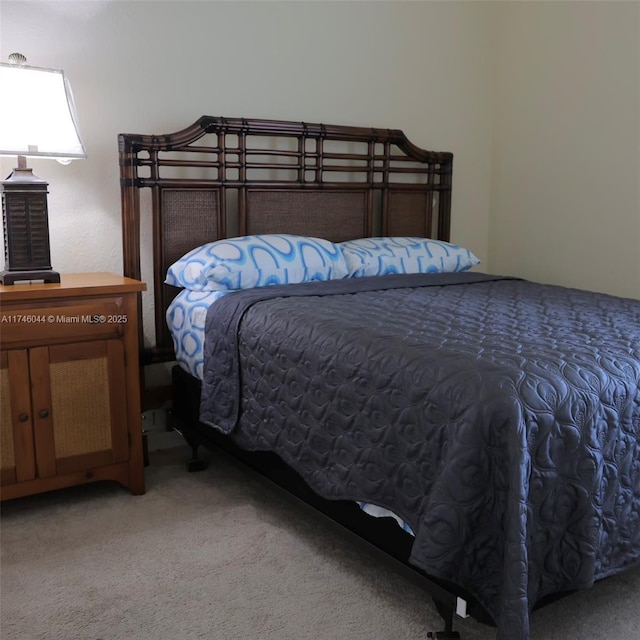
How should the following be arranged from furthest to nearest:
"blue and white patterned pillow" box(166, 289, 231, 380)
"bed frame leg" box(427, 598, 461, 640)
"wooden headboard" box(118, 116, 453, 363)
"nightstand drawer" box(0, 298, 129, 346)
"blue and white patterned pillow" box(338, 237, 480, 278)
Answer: "blue and white patterned pillow" box(338, 237, 480, 278), "wooden headboard" box(118, 116, 453, 363), "blue and white patterned pillow" box(166, 289, 231, 380), "nightstand drawer" box(0, 298, 129, 346), "bed frame leg" box(427, 598, 461, 640)

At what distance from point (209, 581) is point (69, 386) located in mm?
774

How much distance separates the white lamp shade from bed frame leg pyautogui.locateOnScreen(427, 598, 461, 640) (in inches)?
66.7

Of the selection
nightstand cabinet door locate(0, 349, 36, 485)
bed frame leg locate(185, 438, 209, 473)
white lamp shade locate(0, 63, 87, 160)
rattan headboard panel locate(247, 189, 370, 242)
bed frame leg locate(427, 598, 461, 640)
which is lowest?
bed frame leg locate(185, 438, 209, 473)

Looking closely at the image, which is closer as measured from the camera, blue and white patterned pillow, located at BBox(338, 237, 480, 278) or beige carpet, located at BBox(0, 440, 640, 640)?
beige carpet, located at BBox(0, 440, 640, 640)

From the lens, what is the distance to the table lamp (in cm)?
214

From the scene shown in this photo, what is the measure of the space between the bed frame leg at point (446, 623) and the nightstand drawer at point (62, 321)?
1290 millimetres

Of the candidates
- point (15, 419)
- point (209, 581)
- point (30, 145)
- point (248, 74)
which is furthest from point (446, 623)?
point (248, 74)

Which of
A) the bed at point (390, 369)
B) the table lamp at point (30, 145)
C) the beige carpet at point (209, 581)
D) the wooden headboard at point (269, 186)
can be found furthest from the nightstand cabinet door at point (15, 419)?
the wooden headboard at point (269, 186)

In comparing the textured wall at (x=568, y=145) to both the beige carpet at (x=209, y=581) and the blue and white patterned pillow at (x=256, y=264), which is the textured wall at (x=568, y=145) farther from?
the beige carpet at (x=209, y=581)

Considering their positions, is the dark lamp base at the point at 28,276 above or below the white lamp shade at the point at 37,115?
below

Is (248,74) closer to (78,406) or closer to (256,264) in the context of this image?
(256,264)

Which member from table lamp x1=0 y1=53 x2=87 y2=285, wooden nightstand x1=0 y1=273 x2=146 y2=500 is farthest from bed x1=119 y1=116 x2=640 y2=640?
table lamp x1=0 y1=53 x2=87 y2=285

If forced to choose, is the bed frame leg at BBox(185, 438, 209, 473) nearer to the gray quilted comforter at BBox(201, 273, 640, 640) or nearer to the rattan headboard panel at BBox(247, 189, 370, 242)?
the gray quilted comforter at BBox(201, 273, 640, 640)

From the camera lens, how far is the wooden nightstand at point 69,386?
210 cm
